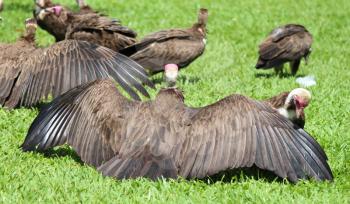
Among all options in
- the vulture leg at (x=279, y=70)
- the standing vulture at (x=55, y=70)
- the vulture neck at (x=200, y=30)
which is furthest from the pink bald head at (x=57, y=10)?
the vulture leg at (x=279, y=70)

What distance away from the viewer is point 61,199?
18.8 ft

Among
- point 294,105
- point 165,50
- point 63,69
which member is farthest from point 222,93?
point 294,105

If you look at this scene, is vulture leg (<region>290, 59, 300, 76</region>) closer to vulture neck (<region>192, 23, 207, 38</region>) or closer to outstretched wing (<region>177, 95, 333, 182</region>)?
vulture neck (<region>192, 23, 207, 38</region>)

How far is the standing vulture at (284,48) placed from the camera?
38.1 feet

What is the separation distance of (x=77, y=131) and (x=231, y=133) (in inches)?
53.1

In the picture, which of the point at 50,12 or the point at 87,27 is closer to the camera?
the point at 87,27

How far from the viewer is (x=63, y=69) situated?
27.5 feet

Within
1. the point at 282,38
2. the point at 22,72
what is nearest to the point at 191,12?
the point at 282,38

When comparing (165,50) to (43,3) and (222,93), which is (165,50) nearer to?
(222,93)

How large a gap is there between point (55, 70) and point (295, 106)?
285 cm

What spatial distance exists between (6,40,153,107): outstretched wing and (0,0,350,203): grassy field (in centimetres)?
27

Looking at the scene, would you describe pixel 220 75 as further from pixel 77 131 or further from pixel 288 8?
pixel 288 8

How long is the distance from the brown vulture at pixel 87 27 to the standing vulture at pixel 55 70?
2079mm

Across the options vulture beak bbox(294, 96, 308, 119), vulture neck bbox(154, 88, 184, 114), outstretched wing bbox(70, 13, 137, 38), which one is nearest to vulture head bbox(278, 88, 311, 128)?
vulture beak bbox(294, 96, 308, 119)
